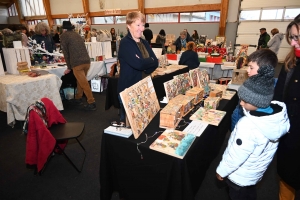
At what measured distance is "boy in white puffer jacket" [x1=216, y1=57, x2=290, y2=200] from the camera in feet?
3.19

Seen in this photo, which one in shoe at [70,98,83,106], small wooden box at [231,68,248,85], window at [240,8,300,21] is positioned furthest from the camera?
window at [240,8,300,21]

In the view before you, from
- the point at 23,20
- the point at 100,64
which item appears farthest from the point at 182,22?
the point at 23,20

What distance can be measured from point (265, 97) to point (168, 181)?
2.36 feet

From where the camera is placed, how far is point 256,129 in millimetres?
998

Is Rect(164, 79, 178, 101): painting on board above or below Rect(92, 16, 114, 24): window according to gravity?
below

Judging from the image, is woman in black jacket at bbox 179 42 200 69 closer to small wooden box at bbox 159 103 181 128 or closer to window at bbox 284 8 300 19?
small wooden box at bbox 159 103 181 128

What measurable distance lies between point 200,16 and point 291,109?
29.0 ft

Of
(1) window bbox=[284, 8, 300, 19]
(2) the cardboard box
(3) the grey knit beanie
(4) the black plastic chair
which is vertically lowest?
(4) the black plastic chair

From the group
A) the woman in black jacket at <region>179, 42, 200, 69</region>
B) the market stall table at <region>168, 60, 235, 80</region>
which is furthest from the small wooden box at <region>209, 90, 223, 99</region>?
the market stall table at <region>168, 60, 235, 80</region>

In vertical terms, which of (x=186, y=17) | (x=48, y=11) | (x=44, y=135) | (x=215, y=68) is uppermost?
(x=48, y=11)

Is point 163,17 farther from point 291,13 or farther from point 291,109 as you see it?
point 291,109

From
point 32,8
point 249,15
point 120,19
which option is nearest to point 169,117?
point 249,15

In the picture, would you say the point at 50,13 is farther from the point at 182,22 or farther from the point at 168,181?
the point at 168,181

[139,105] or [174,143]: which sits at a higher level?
[139,105]
